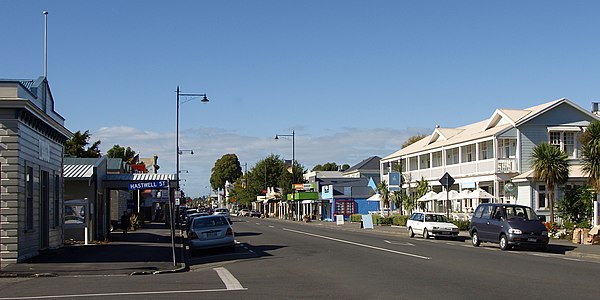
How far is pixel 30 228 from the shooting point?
2447 centimetres

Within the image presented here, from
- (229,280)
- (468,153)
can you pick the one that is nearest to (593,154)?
(229,280)

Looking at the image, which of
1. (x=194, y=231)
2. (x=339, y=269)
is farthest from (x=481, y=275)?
(x=194, y=231)

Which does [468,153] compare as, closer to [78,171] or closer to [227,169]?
[78,171]

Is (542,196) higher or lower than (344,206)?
higher

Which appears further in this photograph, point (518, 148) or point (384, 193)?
point (384, 193)

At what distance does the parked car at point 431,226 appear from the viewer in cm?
3716

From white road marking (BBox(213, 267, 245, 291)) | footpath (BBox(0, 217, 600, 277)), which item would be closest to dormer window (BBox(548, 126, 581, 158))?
footpath (BBox(0, 217, 600, 277))

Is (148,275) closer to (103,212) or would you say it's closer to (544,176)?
(103,212)

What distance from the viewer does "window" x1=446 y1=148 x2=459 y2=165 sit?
5972 cm

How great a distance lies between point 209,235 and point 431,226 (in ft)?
44.9

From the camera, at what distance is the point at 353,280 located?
16.5 m

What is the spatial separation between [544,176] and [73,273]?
26.0 metres

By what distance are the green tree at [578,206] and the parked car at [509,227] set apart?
818 centimetres

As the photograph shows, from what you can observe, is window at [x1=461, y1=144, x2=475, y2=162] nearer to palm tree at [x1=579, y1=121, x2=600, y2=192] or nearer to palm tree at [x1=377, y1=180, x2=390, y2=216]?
palm tree at [x1=377, y1=180, x2=390, y2=216]
